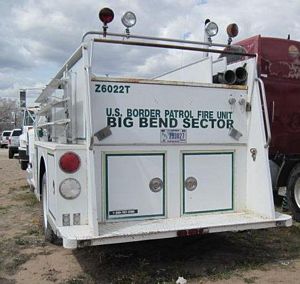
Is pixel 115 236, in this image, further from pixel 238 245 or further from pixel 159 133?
pixel 238 245

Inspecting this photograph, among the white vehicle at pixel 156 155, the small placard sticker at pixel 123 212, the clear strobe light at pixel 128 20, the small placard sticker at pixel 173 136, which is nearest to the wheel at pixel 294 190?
the white vehicle at pixel 156 155

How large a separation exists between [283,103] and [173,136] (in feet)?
12.2

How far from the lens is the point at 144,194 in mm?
5316

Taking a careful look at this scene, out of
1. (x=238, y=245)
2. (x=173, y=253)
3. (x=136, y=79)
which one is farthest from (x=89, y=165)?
(x=238, y=245)

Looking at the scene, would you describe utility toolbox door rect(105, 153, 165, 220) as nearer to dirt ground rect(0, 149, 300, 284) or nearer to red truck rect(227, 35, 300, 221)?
dirt ground rect(0, 149, 300, 284)

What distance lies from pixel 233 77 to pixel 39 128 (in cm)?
397

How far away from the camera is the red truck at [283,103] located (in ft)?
27.2

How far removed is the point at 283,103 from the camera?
27.7 feet

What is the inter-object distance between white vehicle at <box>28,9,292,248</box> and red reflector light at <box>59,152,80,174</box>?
1cm

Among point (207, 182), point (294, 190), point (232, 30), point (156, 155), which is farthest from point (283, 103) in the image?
point (156, 155)

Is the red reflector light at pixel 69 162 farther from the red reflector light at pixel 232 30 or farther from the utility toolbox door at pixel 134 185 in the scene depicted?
the red reflector light at pixel 232 30

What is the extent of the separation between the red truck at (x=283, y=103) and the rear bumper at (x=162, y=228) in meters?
3.01

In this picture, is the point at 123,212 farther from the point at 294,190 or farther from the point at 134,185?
the point at 294,190

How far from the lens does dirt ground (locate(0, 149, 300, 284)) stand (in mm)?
5129
